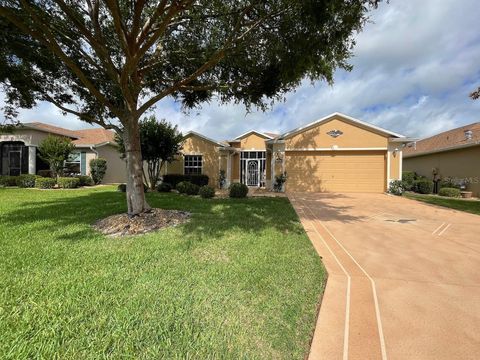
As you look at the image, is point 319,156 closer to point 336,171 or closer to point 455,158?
point 336,171

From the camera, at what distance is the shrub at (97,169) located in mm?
21125

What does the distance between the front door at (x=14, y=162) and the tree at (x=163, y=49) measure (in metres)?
13.9

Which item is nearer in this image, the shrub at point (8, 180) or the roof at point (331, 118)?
the roof at point (331, 118)

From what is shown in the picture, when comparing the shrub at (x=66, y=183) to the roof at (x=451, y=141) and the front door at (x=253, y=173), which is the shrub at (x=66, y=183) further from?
the roof at (x=451, y=141)

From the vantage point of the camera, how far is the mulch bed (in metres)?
6.50

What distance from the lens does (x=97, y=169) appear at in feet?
69.5

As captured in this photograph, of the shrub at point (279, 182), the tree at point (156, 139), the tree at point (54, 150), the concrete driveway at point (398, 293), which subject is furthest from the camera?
the shrub at point (279, 182)

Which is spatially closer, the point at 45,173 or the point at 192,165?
the point at 45,173

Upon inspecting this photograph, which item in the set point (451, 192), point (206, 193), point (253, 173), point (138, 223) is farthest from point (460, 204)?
point (138, 223)

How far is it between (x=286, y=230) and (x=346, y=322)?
390 centimetres

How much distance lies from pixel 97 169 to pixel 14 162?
657cm

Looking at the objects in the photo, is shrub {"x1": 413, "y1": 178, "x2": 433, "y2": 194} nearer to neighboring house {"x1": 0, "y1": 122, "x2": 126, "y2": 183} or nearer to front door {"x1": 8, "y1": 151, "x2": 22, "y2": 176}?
neighboring house {"x1": 0, "y1": 122, "x2": 126, "y2": 183}

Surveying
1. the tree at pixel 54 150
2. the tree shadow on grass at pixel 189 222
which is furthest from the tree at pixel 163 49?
the tree at pixel 54 150

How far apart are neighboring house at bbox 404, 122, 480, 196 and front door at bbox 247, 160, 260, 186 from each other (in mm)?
13562
